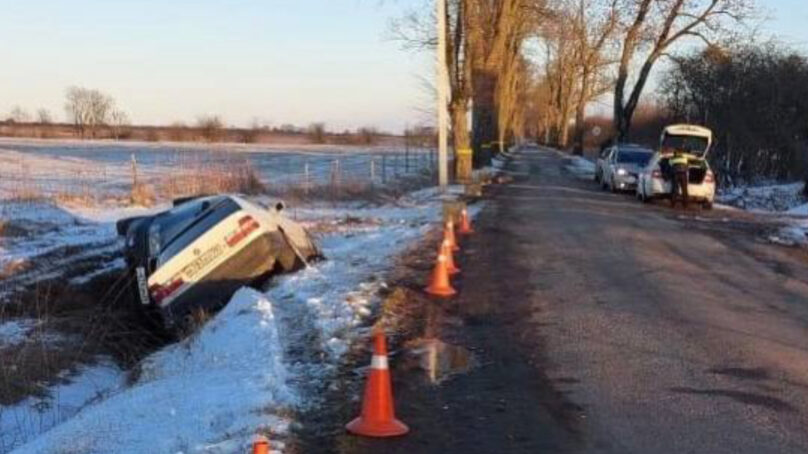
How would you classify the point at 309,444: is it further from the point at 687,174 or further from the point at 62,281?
the point at 687,174

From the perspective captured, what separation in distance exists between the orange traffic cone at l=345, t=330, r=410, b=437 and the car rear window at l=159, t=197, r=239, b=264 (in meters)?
6.28

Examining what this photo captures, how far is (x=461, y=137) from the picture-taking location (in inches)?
1452

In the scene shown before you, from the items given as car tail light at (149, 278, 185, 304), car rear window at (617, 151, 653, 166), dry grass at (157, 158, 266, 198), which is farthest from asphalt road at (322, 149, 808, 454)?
car rear window at (617, 151, 653, 166)

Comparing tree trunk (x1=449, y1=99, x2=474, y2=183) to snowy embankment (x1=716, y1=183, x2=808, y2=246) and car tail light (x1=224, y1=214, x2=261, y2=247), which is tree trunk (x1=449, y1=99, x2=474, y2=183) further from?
car tail light (x1=224, y1=214, x2=261, y2=247)

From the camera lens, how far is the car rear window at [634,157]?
3506cm

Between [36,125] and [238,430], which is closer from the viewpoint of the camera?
[238,430]

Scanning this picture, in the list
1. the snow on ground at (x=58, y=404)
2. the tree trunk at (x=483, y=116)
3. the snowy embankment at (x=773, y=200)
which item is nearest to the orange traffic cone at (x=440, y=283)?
the snow on ground at (x=58, y=404)

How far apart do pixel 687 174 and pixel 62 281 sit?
17.5 metres

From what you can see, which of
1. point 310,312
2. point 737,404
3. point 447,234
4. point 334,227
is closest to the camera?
point 737,404

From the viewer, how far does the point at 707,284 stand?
44.8 feet

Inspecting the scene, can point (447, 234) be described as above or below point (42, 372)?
above

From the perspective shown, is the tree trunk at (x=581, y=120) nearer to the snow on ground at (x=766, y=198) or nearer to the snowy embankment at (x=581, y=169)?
the snowy embankment at (x=581, y=169)

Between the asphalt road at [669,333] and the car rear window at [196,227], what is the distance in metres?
3.60

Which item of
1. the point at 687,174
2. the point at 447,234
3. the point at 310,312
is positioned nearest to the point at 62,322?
the point at 310,312
